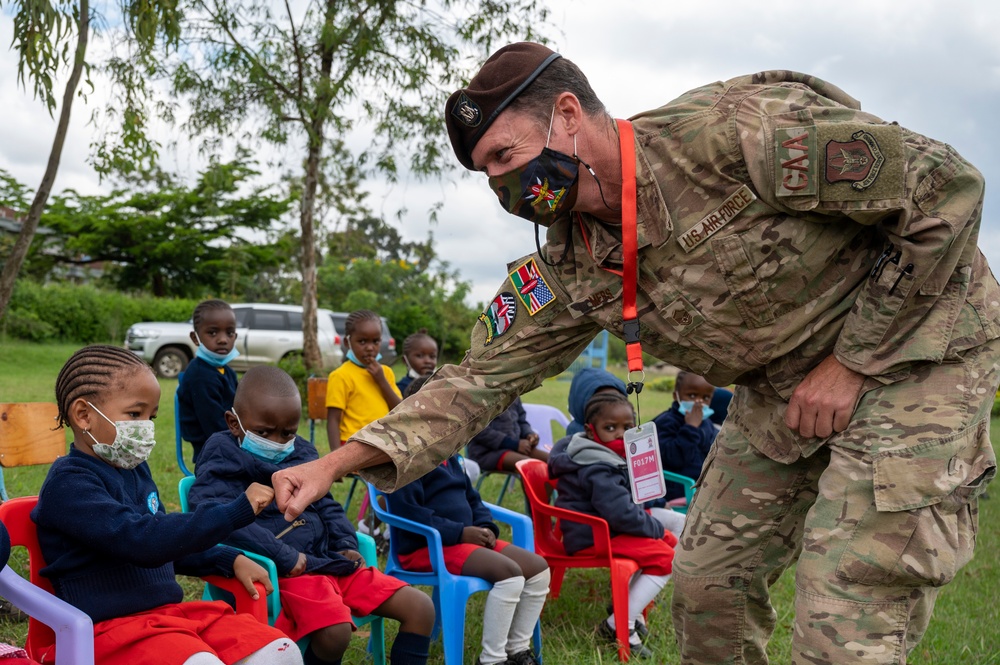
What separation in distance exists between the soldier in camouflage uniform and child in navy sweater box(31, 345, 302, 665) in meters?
0.50

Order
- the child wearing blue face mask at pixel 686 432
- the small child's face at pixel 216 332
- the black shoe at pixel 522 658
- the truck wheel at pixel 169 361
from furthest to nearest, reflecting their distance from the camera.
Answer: the truck wheel at pixel 169 361 < the child wearing blue face mask at pixel 686 432 < the small child's face at pixel 216 332 < the black shoe at pixel 522 658

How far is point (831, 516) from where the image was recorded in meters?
1.96

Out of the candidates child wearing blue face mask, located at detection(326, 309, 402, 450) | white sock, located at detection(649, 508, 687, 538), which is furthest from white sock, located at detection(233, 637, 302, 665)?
child wearing blue face mask, located at detection(326, 309, 402, 450)

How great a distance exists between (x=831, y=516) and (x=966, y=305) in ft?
1.93

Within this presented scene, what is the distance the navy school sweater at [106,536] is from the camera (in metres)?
2.35

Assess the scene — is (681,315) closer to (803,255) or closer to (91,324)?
(803,255)

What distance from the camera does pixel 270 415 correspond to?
3232 mm

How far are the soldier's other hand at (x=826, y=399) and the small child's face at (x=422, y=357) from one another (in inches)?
155

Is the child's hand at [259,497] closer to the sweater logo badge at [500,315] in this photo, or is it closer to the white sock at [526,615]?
the sweater logo badge at [500,315]

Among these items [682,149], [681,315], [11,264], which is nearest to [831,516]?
[681,315]

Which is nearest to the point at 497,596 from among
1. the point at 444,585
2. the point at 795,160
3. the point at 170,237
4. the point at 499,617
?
the point at 499,617

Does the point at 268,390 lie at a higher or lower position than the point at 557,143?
lower

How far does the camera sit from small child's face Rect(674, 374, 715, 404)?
5.57 m

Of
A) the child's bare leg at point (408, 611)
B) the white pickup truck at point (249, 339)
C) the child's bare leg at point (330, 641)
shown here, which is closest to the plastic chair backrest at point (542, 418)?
the child's bare leg at point (408, 611)
